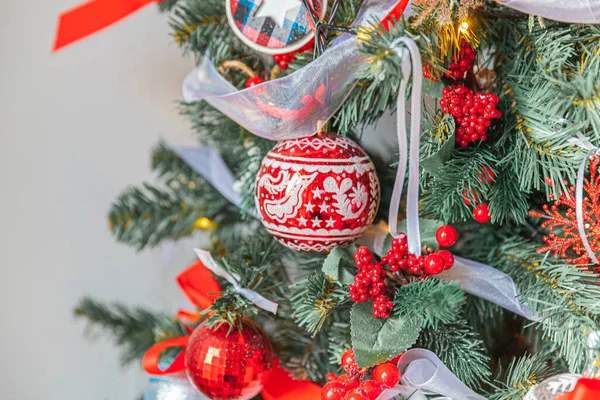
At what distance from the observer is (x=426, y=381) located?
0.42 m

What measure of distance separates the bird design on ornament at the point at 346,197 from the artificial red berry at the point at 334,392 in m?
0.13

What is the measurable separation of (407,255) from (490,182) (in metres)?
0.09

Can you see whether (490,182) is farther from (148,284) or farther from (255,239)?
(148,284)

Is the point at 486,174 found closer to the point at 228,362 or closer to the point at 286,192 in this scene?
the point at 286,192

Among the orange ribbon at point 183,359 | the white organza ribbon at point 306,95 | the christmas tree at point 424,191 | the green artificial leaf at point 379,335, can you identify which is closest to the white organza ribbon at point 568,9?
the christmas tree at point 424,191

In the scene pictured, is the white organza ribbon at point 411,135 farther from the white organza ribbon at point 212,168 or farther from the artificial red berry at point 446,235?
the white organza ribbon at point 212,168

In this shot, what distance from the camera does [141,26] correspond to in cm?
86

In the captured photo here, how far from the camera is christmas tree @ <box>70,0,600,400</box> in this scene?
40 cm

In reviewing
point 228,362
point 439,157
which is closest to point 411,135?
point 439,157

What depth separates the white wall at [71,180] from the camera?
81 centimetres

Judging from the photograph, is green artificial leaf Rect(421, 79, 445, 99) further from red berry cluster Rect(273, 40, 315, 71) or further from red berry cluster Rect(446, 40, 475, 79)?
red berry cluster Rect(273, 40, 315, 71)

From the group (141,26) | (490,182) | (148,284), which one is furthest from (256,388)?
(141,26)

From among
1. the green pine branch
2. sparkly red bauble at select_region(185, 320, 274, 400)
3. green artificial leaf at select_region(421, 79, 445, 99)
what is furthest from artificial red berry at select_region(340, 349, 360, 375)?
the green pine branch

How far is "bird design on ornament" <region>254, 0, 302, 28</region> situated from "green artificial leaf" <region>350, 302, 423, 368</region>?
0.25 meters
